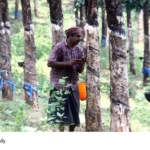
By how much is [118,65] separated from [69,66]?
79cm

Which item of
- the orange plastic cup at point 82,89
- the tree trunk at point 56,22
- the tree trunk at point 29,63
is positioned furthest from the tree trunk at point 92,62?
the tree trunk at point 29,63

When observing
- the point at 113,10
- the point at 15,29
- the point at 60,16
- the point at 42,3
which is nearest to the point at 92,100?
the point at 113,10

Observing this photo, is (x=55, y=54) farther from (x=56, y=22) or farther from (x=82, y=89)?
(x=56, y=22)

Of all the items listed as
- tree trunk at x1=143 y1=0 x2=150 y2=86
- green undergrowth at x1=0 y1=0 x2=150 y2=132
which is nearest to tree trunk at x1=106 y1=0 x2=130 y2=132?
green undergrowth at x1=0 y1=0 x2=150 y2=132

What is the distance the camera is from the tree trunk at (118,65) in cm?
638

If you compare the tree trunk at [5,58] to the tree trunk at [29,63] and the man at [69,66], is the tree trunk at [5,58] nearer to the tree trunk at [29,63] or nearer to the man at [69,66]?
the tree trunk at [29,63]

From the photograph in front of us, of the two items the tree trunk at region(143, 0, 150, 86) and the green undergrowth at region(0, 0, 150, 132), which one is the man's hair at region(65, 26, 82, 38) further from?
the tree trunk at region(143, 0, 150, 86)

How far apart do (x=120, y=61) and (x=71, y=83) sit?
99 cm

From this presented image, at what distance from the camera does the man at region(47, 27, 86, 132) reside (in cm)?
683

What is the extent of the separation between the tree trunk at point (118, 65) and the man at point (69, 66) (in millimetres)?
598

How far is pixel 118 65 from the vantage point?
21.2 ft

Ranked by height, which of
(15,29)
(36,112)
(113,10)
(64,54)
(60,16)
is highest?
(15,29)

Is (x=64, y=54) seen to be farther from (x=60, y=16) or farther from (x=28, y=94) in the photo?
(x=28, y=94)

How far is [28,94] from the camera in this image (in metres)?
11.9
